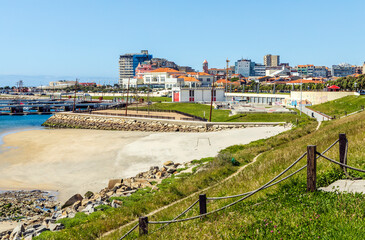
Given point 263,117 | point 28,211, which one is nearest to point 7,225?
point 28,211

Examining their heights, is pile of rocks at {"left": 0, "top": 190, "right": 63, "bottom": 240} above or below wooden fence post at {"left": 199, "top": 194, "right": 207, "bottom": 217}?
below

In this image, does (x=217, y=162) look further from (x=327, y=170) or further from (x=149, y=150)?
(x=149, y=150)

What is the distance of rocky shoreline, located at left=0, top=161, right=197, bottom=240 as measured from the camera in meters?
14.7

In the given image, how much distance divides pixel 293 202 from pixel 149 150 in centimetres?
2740

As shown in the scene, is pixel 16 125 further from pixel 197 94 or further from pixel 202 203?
pixel 202 203

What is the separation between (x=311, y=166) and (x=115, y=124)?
5794 centimetres

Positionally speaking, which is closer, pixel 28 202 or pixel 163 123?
pixel 28 202

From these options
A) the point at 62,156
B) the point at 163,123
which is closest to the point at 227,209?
the point at 62,156

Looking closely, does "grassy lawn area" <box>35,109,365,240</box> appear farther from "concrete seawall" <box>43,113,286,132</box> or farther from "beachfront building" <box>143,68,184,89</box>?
"beachfront building" <box>143,68,184,89</box>

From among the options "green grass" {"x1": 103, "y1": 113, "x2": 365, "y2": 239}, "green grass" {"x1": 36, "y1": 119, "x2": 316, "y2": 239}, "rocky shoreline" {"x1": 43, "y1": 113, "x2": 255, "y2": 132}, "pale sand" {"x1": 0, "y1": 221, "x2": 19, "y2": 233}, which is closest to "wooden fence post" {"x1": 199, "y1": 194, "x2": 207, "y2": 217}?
"green grass" {"x1": 103, "y1": 113, "x2": 365, "y2": 239}

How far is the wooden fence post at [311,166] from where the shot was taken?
841 centimetres

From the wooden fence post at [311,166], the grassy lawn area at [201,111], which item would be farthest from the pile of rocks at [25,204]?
the grassy lawn area at [201,111]

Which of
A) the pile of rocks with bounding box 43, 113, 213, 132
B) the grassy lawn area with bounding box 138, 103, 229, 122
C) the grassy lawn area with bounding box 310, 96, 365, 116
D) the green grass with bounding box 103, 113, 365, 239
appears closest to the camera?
the green grass with bounding box 103, 113, 365, 239

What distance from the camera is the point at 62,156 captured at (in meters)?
35.0
